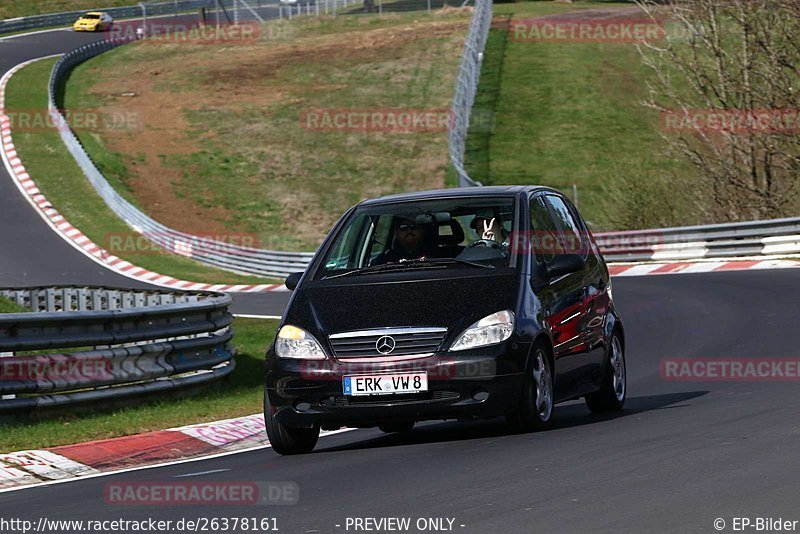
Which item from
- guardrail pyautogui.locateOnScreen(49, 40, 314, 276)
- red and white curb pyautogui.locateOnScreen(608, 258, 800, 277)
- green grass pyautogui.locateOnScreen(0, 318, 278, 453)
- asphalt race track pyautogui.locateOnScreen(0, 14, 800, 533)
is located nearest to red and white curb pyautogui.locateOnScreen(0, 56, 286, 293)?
guardrail pyautogui.locateOnScreen(49, 40, 314, 276)

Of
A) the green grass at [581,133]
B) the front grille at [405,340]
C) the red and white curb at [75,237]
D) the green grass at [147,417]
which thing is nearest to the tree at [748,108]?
the green grass at [581,133]

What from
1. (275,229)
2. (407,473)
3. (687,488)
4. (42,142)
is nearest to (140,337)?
(407,473)

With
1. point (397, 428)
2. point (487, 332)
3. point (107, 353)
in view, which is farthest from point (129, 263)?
point (487, 332)

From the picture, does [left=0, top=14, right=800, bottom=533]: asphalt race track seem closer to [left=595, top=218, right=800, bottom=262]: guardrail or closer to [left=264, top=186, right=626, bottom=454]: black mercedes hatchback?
[left=264, top=186, right=626, bottom=454]: black mercedes hatchback

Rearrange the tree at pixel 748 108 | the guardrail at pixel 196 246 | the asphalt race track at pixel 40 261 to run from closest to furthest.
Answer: the asphalt race track at pixel 40 261
the tree at pixel 748 108
the guardrail at pixel 196 246

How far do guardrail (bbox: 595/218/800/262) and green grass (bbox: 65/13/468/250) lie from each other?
1200 cm

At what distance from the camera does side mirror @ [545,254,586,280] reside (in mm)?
9944

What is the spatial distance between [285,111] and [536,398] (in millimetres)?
48371

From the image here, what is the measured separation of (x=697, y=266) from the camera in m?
27.7

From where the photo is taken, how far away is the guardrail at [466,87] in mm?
45438

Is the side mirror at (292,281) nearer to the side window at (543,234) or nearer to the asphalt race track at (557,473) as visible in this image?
the asphalt race track at (557,473)

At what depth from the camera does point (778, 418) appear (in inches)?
370

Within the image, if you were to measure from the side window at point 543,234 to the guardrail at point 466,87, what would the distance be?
1083 inches

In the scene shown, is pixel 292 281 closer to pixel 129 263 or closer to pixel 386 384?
pixel 386 384
